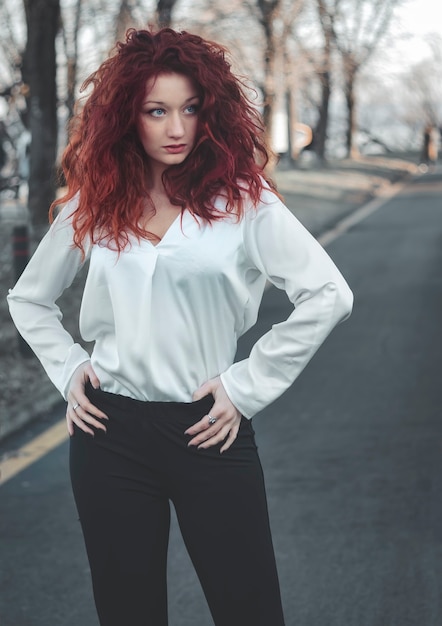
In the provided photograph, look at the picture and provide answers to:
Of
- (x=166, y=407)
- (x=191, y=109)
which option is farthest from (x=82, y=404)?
(x=191, y=109)

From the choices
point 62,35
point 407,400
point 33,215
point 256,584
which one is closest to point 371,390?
point 407,400

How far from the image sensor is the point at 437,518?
4.99 metres

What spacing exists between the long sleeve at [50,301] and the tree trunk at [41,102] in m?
12.7

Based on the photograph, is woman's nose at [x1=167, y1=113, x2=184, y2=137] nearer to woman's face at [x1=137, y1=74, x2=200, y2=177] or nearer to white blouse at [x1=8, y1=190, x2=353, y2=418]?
woman's face at [x1=137, y1=74, x2=200, y2=177]

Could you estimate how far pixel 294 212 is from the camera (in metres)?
23.1

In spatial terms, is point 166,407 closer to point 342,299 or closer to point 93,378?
point 93,378

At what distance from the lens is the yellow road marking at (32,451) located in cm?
601

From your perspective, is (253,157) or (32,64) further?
(32,64)

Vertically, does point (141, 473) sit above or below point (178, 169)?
below

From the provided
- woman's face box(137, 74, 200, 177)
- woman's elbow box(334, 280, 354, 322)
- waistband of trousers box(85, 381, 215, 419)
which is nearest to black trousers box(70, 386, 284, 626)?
waistband of trousers box(85, 381, 215, 419)

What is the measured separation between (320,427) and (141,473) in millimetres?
4391

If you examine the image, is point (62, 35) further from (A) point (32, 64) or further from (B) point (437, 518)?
(B) point (437, 518)

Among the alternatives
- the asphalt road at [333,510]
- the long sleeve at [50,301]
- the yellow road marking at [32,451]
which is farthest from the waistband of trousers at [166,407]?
the yellow road marking at [32,451]

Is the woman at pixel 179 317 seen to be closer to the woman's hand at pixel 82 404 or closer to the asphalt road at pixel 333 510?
the woman's hand at pixel 82 404
